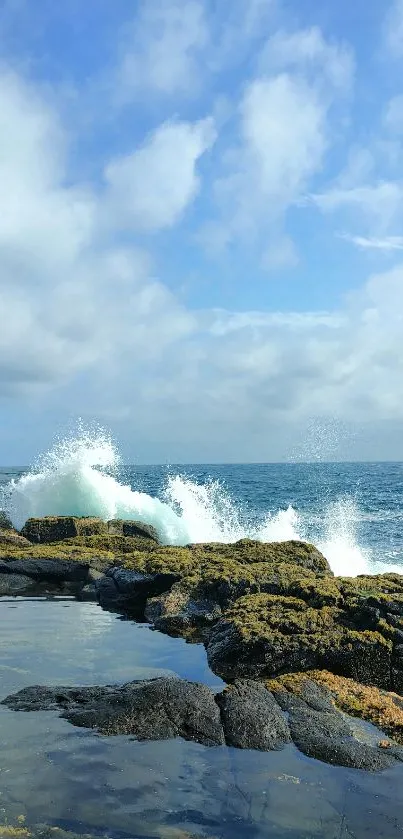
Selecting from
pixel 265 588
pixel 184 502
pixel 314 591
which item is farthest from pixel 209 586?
pixel 184 502

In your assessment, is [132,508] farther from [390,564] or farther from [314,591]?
[314,591]

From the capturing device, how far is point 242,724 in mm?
7867

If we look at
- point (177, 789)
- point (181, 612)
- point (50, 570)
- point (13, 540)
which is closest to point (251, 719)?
point (177, 789)

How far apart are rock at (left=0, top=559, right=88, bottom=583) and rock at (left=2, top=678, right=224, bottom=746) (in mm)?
9227

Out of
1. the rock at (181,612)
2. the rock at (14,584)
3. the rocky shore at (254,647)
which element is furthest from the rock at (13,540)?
the rock at (181,612)

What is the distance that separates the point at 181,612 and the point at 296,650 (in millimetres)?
3724

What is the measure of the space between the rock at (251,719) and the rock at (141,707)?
15 cm

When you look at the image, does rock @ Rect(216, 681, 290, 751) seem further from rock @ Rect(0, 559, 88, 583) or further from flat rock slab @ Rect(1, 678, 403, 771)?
rock @ Rect(0, 559, 88, 583)

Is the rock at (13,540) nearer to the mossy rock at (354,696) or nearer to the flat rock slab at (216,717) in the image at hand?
the flat rock slab at (216,717)

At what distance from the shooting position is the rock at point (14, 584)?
16.7 meters

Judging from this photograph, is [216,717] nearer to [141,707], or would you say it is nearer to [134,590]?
[141,707]

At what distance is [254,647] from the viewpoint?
409 inches

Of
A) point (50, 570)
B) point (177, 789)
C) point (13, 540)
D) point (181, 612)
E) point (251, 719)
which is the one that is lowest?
point (177, 789)

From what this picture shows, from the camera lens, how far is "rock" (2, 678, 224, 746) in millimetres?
7676
